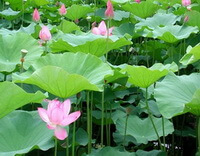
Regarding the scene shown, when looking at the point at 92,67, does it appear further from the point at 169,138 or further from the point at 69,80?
the point at 169,138

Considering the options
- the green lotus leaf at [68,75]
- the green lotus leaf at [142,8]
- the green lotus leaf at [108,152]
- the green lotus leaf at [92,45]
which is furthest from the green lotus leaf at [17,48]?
the green lotus leaf at [142,8]

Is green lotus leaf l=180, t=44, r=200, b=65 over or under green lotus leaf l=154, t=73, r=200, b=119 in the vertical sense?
over

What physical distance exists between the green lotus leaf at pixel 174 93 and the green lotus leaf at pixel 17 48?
620mm

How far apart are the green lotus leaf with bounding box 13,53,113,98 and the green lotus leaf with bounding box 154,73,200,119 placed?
19cm

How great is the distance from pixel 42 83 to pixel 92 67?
27 cm

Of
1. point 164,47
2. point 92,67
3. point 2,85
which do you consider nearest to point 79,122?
point 92,67

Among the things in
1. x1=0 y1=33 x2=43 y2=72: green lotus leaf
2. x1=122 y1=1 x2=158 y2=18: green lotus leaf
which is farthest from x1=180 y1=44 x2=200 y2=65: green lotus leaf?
x1=122 y1=1 x2=158 y2=18: green lotus leaf

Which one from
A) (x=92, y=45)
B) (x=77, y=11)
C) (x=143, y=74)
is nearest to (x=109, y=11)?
(x=92, y=45)

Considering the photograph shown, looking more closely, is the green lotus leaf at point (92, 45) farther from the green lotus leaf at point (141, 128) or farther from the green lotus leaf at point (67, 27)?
the green lotus leaf at point (67, 27)

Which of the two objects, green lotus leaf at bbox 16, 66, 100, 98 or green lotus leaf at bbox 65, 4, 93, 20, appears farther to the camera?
green lotus leaf at bbox 65, 4, 93, 20

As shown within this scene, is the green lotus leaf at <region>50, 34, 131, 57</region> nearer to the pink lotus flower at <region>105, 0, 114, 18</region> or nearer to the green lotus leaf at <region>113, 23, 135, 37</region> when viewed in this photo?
the pink lotus flower at <region>105, 0, 114, 18</region>

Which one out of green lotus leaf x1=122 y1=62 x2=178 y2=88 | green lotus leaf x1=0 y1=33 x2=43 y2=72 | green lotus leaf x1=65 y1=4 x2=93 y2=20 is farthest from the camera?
green lotus leaf x1=65 y1=4 x2=93 y2=20

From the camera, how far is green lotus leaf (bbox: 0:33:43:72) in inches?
70.1

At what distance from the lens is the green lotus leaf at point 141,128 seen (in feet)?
5.37
